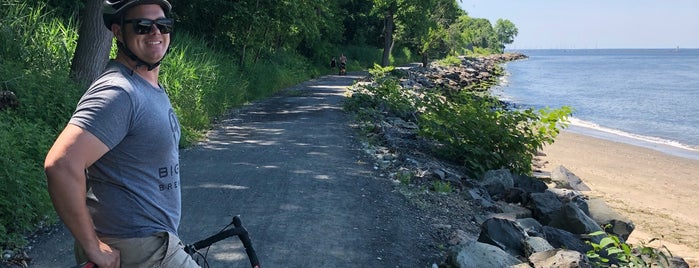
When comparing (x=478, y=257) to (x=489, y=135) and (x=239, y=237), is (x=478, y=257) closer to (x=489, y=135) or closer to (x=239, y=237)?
(x=239, y=237)

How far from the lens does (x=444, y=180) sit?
8172 mm

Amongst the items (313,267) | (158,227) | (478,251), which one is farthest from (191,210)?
(158,227)

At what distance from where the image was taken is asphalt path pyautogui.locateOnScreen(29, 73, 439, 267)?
515cm

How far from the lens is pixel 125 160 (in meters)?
2.10

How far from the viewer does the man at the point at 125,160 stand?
1.92 metres

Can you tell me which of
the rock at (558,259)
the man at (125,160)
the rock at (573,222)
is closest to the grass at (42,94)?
the man at (125,160)

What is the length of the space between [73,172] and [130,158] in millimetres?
231

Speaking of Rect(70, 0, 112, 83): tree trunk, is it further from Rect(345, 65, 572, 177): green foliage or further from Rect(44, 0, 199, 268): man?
Rect(44, 0, 199, 268): man

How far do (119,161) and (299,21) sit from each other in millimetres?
18315

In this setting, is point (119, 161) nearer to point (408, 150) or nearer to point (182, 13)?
point (408, 150)

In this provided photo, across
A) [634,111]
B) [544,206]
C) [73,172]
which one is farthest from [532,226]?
[634,111]

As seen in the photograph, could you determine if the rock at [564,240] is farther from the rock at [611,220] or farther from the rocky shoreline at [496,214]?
the rock at [611,220]

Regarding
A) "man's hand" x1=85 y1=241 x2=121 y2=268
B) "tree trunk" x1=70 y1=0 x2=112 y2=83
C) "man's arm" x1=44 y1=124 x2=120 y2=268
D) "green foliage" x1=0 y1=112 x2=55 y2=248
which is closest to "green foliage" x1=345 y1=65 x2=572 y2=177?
"tree trunk" x1=70 y1=0 x2=112 y2=83

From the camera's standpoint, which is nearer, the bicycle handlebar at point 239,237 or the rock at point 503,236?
the bicycle handlebar at point 239,237
